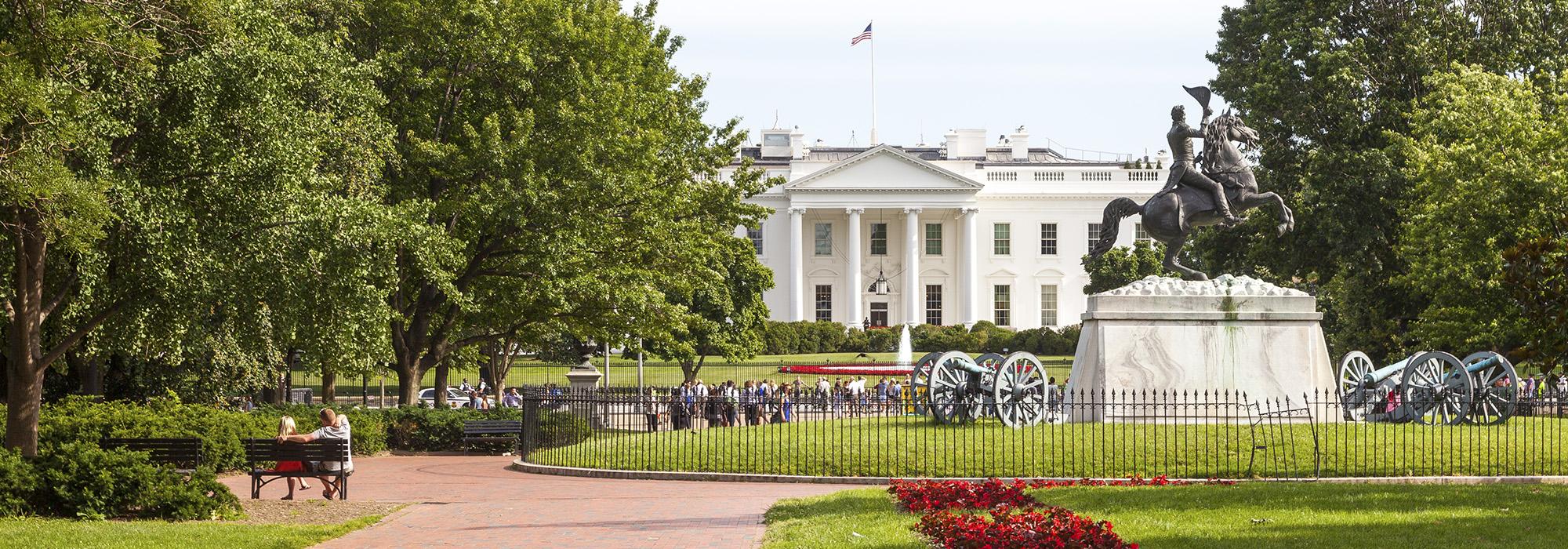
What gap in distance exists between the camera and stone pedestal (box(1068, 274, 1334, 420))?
18.8m

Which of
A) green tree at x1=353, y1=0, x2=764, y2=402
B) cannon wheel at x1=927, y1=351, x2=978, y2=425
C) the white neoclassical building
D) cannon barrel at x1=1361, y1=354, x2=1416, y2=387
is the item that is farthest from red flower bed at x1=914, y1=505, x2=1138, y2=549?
the white neoclassical building

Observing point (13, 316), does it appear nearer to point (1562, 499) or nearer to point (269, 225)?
point (269, 225)

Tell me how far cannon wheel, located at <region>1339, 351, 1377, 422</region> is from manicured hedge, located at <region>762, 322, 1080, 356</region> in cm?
4029

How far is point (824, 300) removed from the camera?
7944cm

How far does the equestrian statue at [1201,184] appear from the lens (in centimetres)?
1948

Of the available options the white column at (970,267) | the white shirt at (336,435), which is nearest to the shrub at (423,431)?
the white shirt at (336,435)

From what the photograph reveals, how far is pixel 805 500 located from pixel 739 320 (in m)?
26.8

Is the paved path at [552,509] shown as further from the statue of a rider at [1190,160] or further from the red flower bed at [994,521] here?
the statue of a rider at [1190,160]

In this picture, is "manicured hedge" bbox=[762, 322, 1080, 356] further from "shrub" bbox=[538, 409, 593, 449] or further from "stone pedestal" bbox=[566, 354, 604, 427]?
"shrub" bbox=[538, 409, 593, 449]

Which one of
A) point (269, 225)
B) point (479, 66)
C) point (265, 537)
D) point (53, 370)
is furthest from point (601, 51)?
point (265, 537)

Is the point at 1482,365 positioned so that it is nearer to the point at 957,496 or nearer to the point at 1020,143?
the point at 957,496

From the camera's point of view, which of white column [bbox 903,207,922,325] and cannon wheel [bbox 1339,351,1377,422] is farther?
white column [bbox 903,207,922,325]

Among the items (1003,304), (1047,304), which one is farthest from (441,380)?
(1047,304)

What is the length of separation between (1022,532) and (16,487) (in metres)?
8.35
